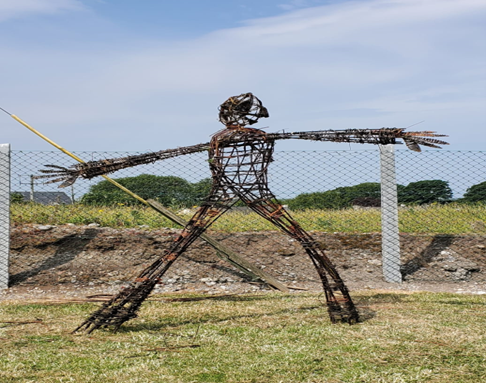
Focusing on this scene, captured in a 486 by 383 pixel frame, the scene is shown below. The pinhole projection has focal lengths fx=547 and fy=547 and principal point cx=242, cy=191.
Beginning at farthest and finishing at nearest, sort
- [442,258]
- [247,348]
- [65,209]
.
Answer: [65,209], [442,258], [247,348]

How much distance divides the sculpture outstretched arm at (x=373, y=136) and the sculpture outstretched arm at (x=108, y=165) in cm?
78

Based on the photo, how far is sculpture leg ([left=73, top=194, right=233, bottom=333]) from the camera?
4441 millimetres

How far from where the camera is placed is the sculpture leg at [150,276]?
444cm

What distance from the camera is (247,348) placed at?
405cm

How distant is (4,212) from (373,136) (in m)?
4.84

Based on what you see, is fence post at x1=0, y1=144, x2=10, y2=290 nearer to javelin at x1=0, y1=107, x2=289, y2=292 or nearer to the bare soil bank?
the bare soil bank

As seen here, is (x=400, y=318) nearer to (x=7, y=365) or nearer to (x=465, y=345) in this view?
(x=465, y=345)

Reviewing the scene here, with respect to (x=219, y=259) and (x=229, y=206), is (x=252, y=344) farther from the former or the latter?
(x=219, y=259)

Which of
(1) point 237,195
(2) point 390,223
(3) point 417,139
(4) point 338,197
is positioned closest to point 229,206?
(1) point 237,195

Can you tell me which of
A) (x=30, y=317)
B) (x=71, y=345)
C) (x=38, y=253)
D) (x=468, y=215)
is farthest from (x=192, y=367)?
(x=468, y=215)

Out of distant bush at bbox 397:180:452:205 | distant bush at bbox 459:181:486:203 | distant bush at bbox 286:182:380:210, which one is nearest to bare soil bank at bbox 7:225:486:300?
distant bush at bbox 397:180:452:205

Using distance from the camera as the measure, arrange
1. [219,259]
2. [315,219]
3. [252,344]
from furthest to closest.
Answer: [315,219], [219,259], [252,344]

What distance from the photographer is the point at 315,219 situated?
8.32 m

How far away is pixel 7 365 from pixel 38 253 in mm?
3865
